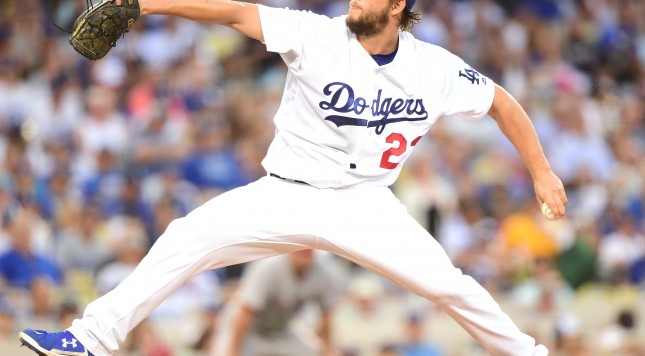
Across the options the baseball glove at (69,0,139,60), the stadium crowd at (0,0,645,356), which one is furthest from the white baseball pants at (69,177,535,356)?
the stadium crowd at (0,0,645,356)

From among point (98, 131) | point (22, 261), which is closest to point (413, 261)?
point (22, 261)

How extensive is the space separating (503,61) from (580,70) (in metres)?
1.28

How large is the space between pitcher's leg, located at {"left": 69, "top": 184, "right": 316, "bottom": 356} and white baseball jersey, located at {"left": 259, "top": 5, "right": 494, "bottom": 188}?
31 cm

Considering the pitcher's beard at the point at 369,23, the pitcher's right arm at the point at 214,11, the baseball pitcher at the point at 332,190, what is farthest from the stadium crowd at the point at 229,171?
the pitcher's right arm at the point at 214,11

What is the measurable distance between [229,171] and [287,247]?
19.9 ft

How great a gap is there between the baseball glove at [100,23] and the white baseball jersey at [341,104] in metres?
0.64

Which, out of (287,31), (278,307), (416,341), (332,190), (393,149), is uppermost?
(287,31)

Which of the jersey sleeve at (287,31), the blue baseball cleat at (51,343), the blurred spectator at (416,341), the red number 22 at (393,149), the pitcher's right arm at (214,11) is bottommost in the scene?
the blurred spectator at (416,341)

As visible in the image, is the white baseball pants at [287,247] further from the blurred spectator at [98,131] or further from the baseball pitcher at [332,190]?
the blurred spectator at [98,131]

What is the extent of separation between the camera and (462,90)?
18.4 feet

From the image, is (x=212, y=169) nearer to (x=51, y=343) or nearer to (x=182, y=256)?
(x=182, y=256)

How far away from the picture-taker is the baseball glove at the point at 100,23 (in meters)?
4.80

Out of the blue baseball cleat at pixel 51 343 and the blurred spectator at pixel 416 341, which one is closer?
the blue baseball cleat at pixel 51 343

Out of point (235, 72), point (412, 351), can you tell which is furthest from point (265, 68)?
point (412, 351)
